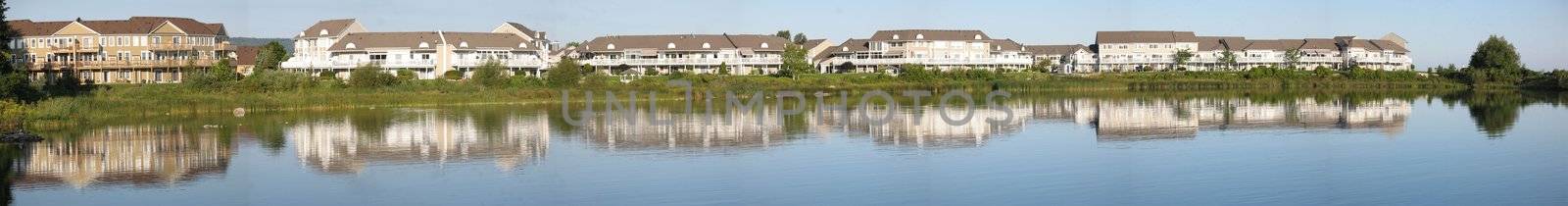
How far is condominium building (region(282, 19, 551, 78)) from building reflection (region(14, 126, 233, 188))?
3514 cm

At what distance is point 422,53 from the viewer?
7156 cm

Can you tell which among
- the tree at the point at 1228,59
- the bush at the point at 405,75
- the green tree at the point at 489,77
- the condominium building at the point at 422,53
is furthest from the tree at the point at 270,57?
the tree at the point at 1228,59

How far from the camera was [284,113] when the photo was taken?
44531 millimetres

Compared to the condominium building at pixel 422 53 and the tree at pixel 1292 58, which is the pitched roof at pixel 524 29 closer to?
the condominium building at pixel 422 53

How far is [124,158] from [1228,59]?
254 ft

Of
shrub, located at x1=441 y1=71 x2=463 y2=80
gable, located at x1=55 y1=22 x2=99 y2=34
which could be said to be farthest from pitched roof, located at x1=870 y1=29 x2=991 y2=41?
gable, located at x1=55 y1=22 x2=99 y2=34

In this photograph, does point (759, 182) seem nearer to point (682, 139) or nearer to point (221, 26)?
point (682, 139)

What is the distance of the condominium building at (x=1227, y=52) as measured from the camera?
95500 mm

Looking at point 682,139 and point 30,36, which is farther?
point 30,36

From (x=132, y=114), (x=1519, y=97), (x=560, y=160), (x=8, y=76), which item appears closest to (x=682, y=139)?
(x=560, y=160)

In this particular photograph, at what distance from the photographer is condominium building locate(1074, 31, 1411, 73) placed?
95.5 metres

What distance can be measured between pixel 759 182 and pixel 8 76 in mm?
26857

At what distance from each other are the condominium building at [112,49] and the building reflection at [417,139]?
25582 millimetres

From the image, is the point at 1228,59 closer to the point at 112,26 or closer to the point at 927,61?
the point at 927,61
